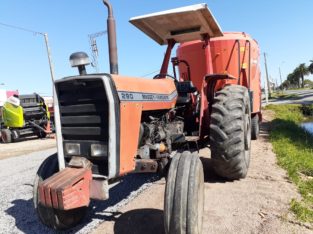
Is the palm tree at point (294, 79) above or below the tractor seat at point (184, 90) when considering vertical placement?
above

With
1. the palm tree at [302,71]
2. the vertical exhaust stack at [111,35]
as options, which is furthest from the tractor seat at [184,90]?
the palm tree at [302,71]

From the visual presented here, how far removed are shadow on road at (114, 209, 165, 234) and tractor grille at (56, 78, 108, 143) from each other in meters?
1.11

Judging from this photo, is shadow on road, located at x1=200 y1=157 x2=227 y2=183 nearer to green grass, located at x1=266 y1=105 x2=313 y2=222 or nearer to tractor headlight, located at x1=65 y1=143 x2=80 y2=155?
green grass, located at x1=266 y1=105 x2=313 y2=222

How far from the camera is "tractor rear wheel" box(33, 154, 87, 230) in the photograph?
3.67 metres

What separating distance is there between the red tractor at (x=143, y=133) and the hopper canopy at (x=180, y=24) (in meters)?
0.01

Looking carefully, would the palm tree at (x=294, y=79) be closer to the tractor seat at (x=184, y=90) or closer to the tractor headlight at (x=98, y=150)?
the tractor seat at (x=184, y=90)

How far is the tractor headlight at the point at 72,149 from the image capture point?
3.58 meters

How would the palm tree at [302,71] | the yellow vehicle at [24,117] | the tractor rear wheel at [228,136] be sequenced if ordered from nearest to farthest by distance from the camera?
the tractor rear wheel at [228,136] → the yellow vehicle at [24,117] → the palm tree at [302,71]

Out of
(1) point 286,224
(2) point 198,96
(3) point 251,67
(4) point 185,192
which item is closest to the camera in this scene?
(4) point 185,192

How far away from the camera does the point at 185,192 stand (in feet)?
10.6

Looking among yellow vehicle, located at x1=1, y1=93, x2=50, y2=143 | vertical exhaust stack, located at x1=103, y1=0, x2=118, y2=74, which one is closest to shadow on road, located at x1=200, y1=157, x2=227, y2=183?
vertical exhaust stack, located at x1=103, y1=0, x2=118, y2=74

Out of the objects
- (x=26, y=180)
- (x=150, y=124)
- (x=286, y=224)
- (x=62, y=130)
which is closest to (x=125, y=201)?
(x=150, y=124)

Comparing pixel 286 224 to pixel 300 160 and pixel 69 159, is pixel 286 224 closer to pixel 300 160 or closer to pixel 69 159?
pixel 69 159

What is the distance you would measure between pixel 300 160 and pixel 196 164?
12.9 ft
